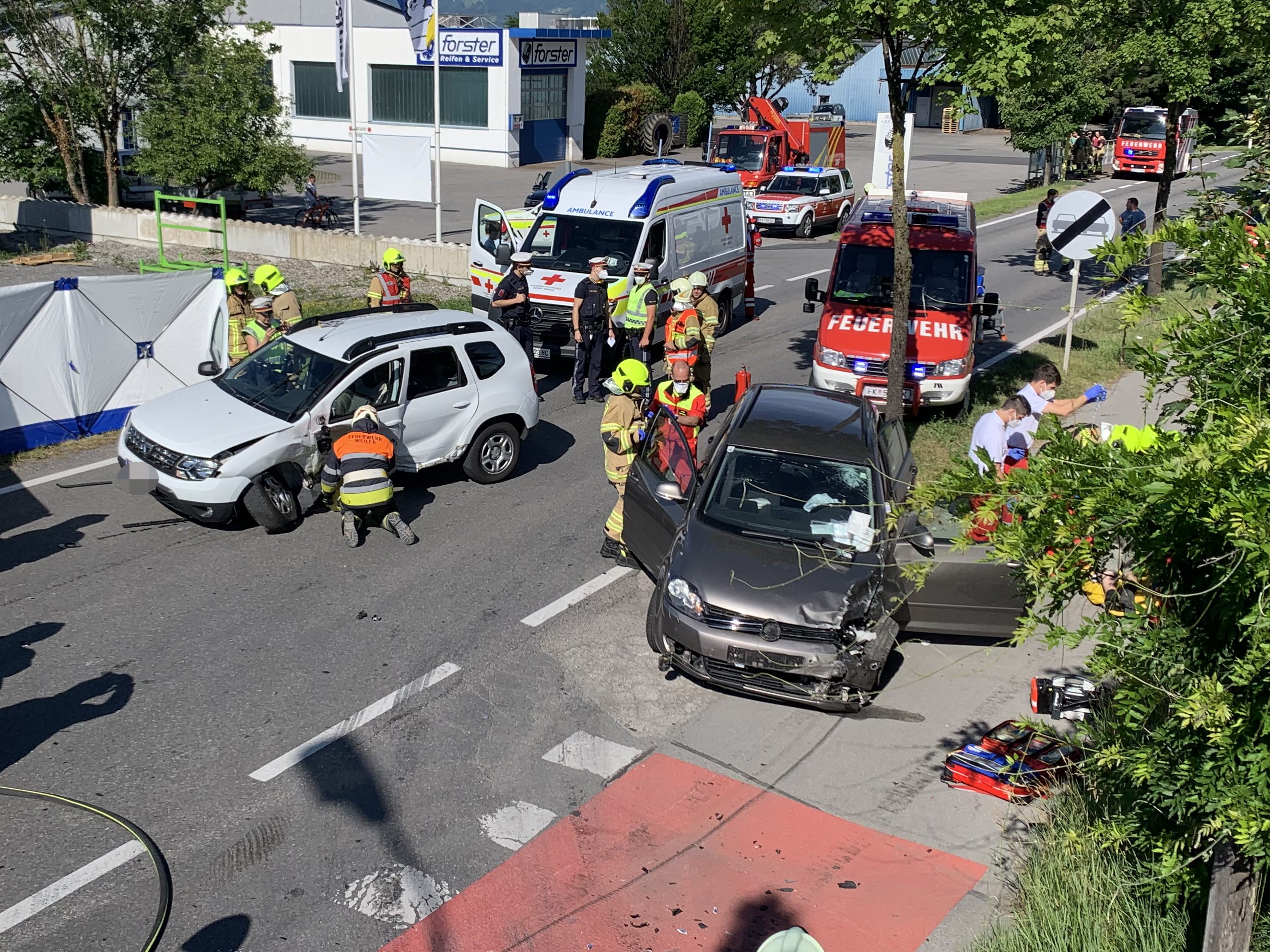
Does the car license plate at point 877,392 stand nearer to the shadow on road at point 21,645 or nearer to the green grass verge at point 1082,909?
the green grass verge at point 1082,909

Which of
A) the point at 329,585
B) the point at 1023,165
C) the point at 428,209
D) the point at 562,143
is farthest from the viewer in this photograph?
the point at 1023,165

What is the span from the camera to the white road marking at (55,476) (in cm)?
1120

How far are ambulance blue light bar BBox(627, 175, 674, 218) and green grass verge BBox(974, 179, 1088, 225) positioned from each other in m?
18.7

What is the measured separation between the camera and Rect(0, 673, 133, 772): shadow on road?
23.0 feet

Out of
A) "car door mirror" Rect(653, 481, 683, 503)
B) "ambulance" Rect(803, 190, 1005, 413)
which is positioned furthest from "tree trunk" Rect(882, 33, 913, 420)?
"car door mirror" Rect(653, 481, 683, 503)

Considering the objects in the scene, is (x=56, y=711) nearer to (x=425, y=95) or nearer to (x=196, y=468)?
(x=196, y=468)

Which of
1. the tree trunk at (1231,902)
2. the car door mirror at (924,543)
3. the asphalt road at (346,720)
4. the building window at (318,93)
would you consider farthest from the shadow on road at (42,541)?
the building window at (318,93)

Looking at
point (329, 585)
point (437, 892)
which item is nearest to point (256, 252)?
point (329, 585)

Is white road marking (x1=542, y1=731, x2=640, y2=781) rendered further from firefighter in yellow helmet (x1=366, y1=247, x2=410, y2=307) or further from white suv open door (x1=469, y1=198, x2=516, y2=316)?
white suv open door (x1=469, y1=198, x2=516, y2=316)

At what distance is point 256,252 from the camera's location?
2372 cm

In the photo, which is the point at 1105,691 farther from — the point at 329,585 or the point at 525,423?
the point at 525,423

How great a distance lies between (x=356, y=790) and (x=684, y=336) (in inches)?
256

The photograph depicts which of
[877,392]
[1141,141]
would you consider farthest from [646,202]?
[1141,141]

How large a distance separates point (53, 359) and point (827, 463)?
28.3ft
